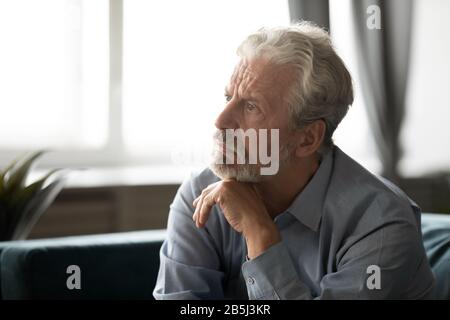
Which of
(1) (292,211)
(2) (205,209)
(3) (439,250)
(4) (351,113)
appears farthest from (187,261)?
(4) (351,113)

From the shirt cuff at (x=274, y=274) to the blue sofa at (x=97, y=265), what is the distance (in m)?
0.43

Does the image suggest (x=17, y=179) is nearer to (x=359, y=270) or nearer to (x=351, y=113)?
(x=359, y=270)

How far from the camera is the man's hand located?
3.95 feet

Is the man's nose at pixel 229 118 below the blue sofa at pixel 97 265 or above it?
above

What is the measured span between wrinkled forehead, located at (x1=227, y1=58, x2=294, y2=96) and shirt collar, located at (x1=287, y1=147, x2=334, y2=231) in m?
0.19

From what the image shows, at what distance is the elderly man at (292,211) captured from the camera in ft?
3.88

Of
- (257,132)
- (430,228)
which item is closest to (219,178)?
(257,132)

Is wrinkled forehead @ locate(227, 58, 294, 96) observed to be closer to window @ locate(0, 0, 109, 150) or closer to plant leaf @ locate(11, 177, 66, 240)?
plant leaf @ locate(11, 177, 66, 240)

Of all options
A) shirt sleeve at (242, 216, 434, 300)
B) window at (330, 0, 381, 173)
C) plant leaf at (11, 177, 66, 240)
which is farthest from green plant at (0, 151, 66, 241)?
window at (330, 0, 381, 173)

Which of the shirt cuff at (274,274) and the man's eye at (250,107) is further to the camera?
the man's eye at (250,107)

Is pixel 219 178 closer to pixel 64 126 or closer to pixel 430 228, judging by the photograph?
pixel 430 228

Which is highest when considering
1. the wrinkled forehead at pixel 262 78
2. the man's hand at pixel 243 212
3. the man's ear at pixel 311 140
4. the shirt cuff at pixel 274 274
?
the wrinkled forehead at pixel 262 78

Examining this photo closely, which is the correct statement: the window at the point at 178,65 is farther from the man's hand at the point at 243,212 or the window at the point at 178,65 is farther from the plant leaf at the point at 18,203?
the man's hand at the point at 243,212

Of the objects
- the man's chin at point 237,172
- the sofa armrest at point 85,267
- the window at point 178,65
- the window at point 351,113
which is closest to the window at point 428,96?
the window at point 351,113
